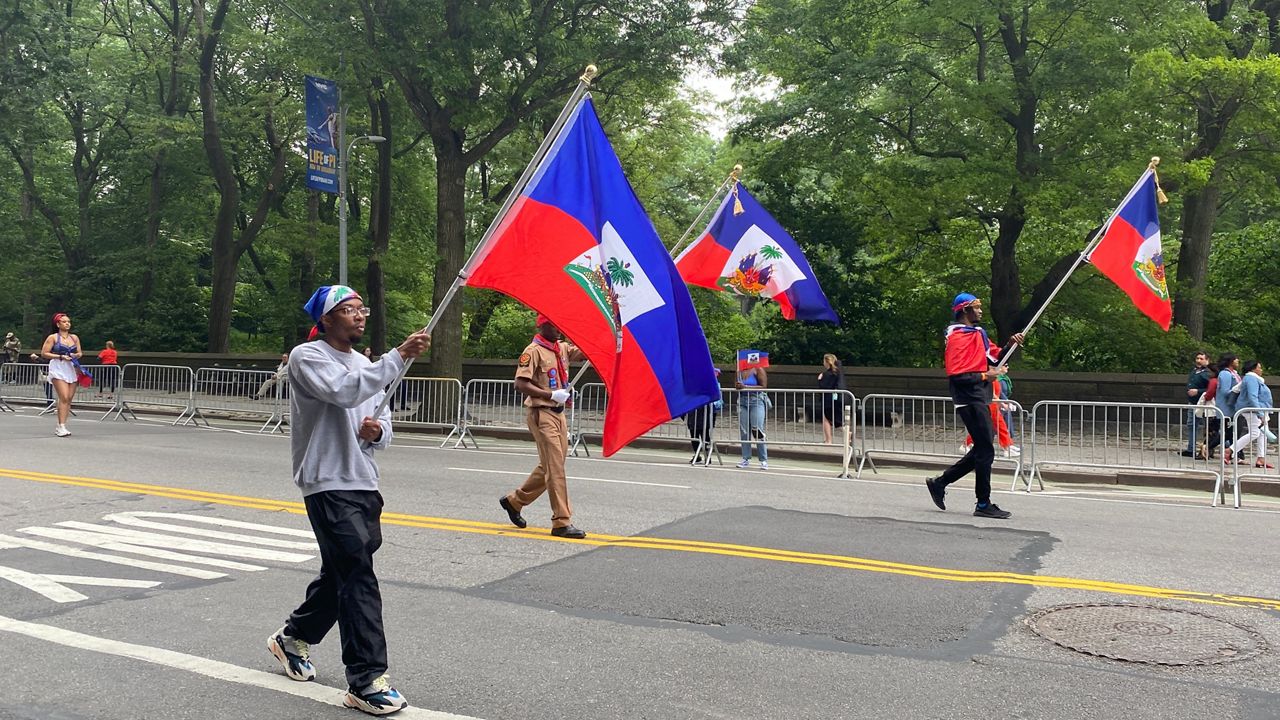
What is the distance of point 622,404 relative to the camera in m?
7.25

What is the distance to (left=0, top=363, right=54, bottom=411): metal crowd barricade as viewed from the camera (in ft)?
82.7

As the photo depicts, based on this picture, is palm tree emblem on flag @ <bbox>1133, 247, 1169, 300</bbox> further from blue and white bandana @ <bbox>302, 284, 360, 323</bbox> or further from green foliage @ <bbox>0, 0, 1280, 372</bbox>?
blue and white bandana @ <bbox>302, 284, 360, 323</bbox>

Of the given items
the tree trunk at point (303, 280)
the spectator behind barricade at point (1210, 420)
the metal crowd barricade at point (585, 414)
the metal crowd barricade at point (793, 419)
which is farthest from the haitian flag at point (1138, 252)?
the tree trunk at point (303, 280)

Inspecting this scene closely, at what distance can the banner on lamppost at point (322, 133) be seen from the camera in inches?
867

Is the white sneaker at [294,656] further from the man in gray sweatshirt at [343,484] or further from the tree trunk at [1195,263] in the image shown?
the tree trunk at [1195,263]

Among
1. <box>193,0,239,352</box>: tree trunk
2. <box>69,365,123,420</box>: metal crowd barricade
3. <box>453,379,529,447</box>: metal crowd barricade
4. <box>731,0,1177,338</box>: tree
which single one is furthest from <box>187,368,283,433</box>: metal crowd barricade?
<box>193,0,239,352</box>: tree trunk

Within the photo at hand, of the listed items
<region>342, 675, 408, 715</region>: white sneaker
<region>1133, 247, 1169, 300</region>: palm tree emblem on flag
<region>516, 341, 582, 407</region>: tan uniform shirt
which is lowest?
<region>342, 675, 408, 715</region>: white sneaker

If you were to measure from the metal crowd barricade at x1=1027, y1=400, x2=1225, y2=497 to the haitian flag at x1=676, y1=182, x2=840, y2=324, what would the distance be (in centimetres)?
327

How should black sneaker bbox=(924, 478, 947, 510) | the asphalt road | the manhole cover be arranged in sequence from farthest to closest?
black sneaker bbox=(924, 478, 947, 510)
the manhole cover
the asphalt road

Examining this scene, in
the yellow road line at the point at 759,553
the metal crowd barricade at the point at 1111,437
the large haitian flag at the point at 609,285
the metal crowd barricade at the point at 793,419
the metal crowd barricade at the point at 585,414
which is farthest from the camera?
the metal crowd barricade at the point at 585,414

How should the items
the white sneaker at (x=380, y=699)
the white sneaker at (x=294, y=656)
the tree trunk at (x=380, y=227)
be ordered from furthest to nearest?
the tree trunk at (x=380, y=227) → the white sneaker at (x=294, y=656) → the white sneaker at (x=380, y=699)

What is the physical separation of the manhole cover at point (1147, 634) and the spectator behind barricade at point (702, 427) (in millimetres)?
9401

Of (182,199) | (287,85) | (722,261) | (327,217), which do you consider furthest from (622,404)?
(182,199)

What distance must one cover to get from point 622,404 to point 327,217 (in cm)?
3349
